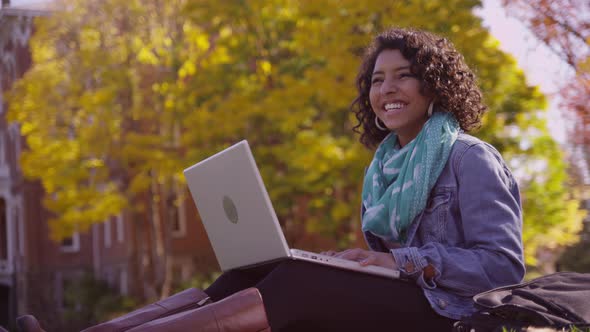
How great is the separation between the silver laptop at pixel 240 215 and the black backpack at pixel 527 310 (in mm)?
379

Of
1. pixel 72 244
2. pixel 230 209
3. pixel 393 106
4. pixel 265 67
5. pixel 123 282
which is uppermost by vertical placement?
pixel 265 67

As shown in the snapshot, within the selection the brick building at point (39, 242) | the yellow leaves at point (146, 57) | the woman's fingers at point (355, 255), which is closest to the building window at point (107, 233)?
the brick building at point (39, 242)

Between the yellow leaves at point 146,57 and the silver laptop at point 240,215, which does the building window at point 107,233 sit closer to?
the yellow leaves at point 146,57

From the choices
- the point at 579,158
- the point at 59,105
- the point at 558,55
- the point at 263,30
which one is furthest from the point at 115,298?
the point at 558,55

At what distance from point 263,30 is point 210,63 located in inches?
61.6

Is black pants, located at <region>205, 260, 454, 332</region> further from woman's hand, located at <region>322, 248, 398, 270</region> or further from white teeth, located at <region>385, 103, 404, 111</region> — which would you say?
white teeth, located at <region>385, 103, 404, 111</region>

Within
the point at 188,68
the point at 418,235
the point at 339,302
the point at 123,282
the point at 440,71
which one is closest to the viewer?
the point at 339,302

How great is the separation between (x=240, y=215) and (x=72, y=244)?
928 inches

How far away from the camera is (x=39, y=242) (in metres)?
24.2

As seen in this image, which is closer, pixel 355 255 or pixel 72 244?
pixel 355 255

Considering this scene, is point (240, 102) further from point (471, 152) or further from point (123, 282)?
point (471, 152)

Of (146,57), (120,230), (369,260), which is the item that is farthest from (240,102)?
(369,260)

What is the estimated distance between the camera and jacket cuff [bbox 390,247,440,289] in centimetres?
267

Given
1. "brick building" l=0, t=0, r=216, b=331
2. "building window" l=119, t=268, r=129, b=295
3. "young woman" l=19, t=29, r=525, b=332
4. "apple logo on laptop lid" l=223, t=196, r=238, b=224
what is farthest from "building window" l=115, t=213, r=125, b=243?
"apple logo on laptop lid" l=223, t=196, r=238, b=224
